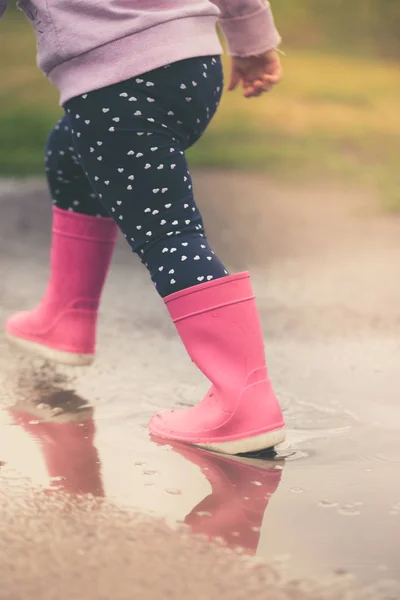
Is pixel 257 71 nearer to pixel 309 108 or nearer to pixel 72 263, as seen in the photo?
pixel 72 263

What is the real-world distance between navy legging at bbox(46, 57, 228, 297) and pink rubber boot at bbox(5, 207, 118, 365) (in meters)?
0.30

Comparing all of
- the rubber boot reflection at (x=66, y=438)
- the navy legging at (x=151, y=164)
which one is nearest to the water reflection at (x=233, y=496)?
the rubber boot reflection at (x=66, y=438)

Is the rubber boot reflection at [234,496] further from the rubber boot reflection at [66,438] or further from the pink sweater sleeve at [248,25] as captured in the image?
the pink sweater sleeve at [248,25]

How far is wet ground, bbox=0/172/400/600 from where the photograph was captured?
35.6 inches

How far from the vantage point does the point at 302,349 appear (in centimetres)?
176

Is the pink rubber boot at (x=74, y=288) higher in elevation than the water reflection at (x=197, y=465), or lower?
higher

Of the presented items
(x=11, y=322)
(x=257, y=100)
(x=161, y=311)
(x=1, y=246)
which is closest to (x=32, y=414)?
(x=11, y=322)

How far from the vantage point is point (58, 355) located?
5.18 feet

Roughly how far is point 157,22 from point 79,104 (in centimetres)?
13

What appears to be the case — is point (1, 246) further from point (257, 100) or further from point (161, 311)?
point (257, 100)

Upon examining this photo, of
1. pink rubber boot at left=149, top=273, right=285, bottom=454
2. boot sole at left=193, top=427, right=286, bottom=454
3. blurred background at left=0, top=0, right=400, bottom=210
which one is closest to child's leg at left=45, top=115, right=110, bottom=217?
pink rubber boot at left=149, top=273, right=285, bottom=454

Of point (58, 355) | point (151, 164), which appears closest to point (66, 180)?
point (58, 355)

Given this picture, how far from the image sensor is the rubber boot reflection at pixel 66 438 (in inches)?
44.4

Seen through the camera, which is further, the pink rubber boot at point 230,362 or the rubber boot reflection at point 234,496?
the pink rubber boot at point 230,362
